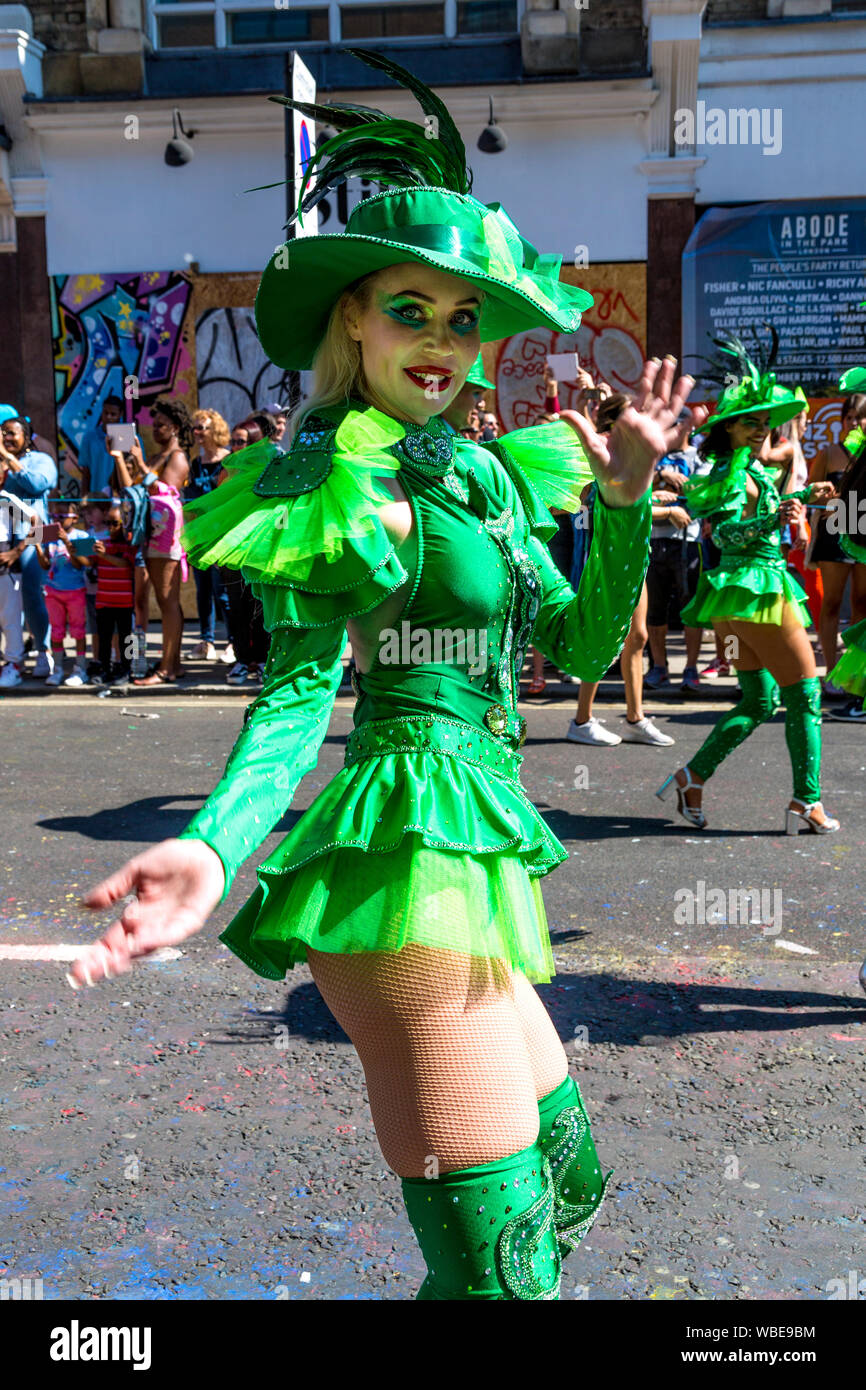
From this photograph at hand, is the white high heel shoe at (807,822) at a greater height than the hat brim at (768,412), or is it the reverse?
the hat brim at (768,412)

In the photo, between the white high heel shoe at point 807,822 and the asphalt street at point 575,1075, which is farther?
the white high heel shoe at point 807,822

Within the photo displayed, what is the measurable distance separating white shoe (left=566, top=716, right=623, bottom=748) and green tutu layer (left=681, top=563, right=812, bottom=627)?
235cm

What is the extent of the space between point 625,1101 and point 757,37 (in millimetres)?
14546

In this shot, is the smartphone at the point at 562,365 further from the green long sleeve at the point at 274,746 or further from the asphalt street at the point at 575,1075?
the green long sleeve at the point at 274,746

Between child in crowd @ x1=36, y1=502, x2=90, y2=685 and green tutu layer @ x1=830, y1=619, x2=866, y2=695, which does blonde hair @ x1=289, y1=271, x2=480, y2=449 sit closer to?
green tutu layer @ x1=830, y1=619, x2=866, y2=695

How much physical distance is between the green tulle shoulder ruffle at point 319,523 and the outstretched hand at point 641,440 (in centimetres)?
42

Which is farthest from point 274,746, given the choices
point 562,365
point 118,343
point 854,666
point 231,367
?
point 118,343

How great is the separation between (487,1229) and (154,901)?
71 cm

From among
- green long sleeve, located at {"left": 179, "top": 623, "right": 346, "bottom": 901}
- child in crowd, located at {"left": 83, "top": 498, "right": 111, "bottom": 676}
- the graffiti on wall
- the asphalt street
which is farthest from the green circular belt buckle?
the graffiti on wall

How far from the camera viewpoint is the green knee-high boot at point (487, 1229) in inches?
79.7

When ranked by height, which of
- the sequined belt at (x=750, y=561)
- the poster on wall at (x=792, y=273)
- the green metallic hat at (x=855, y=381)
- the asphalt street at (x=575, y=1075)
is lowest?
the asphalt street at (x=575, y=1075)

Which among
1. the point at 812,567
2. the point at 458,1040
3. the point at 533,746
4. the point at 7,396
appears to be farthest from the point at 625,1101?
the point at 7,396

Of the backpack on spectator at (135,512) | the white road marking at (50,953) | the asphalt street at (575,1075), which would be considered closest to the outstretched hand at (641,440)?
the asphalt street at (575,1075)

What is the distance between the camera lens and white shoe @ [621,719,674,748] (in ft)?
29.9
